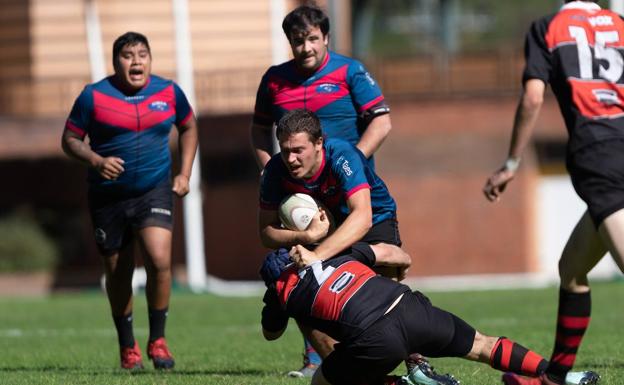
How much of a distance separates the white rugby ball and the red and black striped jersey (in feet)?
1.29

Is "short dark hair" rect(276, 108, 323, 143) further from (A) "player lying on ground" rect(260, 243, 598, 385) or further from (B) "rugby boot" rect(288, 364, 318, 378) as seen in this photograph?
(B) "rugby boot" rect(288, 364, 318, 378)

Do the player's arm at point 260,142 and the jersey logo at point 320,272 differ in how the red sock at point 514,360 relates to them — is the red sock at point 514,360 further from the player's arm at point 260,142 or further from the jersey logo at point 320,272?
the player's arm at point 260,142

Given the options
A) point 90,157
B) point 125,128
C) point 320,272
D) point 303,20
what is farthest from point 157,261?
point 320,272

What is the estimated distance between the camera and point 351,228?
7.18 m

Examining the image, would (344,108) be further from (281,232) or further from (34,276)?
(34,276)

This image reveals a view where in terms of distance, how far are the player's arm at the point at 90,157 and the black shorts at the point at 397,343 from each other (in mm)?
2876

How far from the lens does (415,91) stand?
98.6 ft

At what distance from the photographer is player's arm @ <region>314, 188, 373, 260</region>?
23.4ft

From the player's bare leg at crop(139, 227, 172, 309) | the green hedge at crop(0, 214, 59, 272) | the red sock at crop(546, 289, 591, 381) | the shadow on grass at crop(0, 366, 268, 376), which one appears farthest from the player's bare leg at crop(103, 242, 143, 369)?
the green hedge at crop(0, 214, 59, 272)

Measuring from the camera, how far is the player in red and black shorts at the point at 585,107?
687 centimetres

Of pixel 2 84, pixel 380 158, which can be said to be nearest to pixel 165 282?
pixel 380 158

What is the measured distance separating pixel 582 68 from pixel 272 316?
7.01ft

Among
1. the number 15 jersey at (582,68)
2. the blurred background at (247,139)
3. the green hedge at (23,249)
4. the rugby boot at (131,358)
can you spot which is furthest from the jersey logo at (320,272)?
the green hedge at (23,249)

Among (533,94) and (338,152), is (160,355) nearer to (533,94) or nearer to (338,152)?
(338,152)
